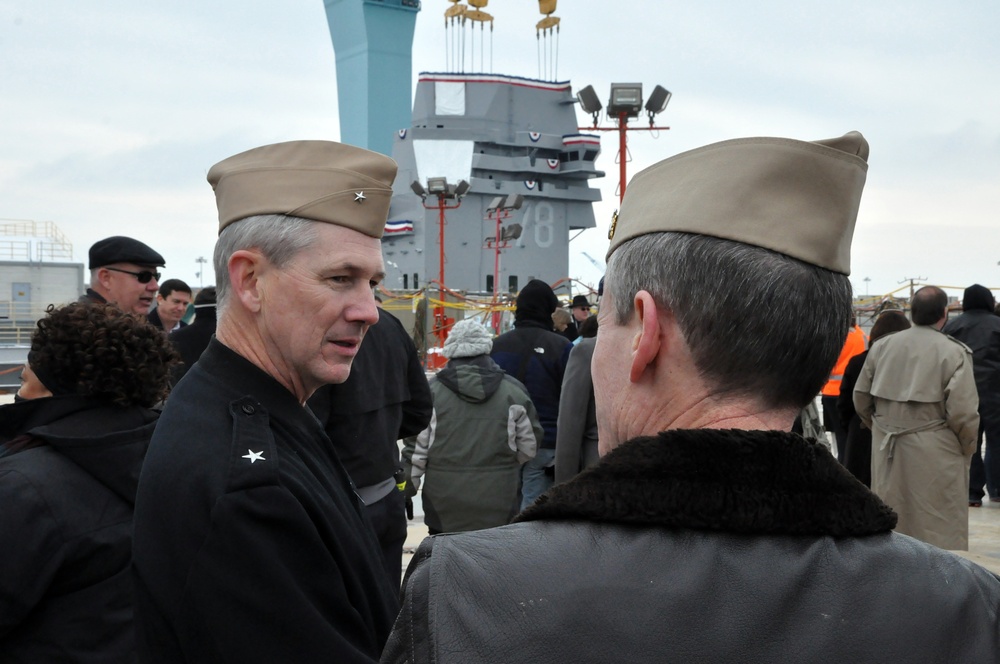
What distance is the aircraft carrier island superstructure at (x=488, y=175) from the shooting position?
1763 inches

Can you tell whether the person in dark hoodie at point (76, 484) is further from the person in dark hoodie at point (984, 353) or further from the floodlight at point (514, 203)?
the floodlight at point (514, 203)

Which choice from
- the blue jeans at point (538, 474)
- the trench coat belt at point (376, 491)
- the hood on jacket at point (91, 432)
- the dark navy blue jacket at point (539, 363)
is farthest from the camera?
the dark navy blue jacket at point (539, 363)

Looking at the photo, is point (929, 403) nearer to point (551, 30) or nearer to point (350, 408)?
point (350, 408)

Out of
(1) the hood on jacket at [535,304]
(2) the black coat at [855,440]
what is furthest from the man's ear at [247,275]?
→ (2) the black coat at [855,440]

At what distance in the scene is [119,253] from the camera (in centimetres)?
579

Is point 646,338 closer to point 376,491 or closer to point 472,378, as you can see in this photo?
point 376,491

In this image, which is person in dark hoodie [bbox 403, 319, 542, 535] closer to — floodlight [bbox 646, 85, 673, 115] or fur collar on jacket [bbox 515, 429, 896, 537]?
fur collar on jacket [bbox 515, 429, 896, 537]

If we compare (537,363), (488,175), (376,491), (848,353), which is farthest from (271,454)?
(488,175)

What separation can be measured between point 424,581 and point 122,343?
80.9 inches

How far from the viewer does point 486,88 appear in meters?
46.6

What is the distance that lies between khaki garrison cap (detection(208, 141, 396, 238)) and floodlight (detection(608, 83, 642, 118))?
9351 millimetres

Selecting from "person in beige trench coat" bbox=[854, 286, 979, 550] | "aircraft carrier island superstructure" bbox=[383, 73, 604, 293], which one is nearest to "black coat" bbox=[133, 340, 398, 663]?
"person in beige trench coat" bbox=[854, 286, 979, 550]

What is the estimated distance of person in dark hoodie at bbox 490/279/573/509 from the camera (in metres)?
6.88

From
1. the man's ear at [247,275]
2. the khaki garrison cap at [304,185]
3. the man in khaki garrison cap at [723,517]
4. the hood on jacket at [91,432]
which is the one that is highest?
the khaki garrison cap at [304,185]
